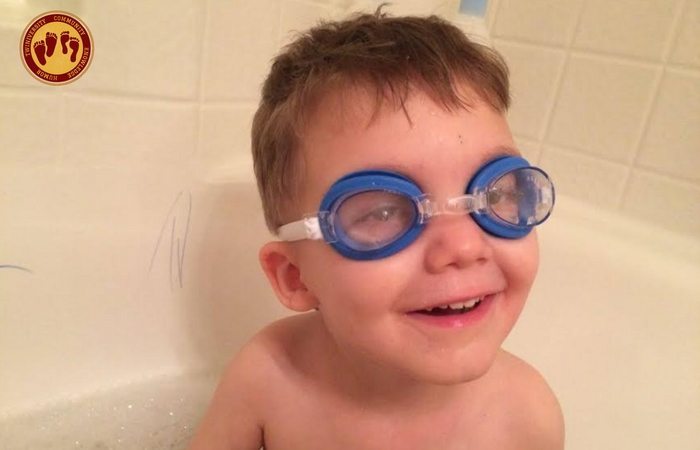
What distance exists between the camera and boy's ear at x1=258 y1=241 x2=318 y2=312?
717 mm

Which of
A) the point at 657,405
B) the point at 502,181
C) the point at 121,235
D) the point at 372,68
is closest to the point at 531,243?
the point at 502,181

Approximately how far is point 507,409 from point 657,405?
273 millimetres

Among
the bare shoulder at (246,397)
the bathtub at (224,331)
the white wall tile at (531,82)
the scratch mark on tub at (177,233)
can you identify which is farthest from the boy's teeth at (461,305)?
the white wall tile at (531,82)

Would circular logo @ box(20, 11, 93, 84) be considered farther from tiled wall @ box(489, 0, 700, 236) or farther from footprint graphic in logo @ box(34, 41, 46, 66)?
tiled wall @ box(489, 0, 700, 236)

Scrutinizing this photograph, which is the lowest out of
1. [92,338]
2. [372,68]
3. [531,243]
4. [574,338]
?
[92,338]

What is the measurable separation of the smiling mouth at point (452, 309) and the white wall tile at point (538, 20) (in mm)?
707

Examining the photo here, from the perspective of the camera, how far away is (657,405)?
91cm

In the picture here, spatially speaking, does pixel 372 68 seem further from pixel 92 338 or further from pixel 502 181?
pixel 92 338

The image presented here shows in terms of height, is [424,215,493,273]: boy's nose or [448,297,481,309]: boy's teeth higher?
[424,215,493,273]: boy's nose

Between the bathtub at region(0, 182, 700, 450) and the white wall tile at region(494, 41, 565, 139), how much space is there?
0.17 meters

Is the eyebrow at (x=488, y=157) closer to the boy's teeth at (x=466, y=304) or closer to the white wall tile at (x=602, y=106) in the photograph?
the boy's teeth at (x=466, y=304)

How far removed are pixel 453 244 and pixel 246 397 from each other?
386 mm

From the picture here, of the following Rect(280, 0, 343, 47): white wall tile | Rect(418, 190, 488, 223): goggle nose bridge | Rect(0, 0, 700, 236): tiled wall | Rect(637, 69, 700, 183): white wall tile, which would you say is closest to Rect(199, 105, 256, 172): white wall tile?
Rect(0, 0, 700, 236): tiled wall

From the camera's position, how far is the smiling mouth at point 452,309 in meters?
0.61
